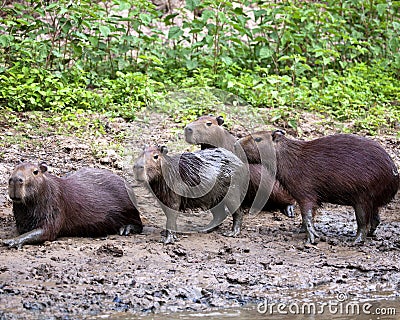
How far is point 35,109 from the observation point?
9.82 meters

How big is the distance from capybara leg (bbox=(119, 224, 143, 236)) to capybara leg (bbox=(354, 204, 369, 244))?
2037 millimetres

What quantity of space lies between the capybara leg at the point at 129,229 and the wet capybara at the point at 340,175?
55.8 inches

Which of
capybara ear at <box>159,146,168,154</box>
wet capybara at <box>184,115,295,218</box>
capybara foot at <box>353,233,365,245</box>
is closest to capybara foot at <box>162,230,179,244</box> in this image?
capybara ear at <box>159,146,168,154</box>

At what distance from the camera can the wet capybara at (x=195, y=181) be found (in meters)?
6.66

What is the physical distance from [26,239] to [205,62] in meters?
5.59

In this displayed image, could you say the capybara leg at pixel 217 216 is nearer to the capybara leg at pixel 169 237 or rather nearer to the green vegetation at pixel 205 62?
the capybara leg at pixel 169 237

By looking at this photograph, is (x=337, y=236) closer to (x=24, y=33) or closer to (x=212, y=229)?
(x=212, y=229)

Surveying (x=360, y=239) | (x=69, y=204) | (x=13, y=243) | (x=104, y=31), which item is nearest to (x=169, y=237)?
(x=69, y=204)

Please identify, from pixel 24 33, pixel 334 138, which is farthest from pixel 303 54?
pixel 334 138

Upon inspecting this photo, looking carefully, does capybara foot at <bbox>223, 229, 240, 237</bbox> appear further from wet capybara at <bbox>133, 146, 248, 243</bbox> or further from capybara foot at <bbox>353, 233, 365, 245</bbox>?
capybara foot at <bbox>353, 233, 365, 245</bbox>

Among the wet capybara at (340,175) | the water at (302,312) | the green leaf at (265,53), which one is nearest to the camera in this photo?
the water at (302,312)

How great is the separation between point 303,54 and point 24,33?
4.37 m

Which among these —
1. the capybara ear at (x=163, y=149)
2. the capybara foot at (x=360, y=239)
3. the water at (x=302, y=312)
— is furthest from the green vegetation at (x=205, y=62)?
the water at (x=302, y=312)

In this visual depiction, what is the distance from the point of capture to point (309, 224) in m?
6.89
